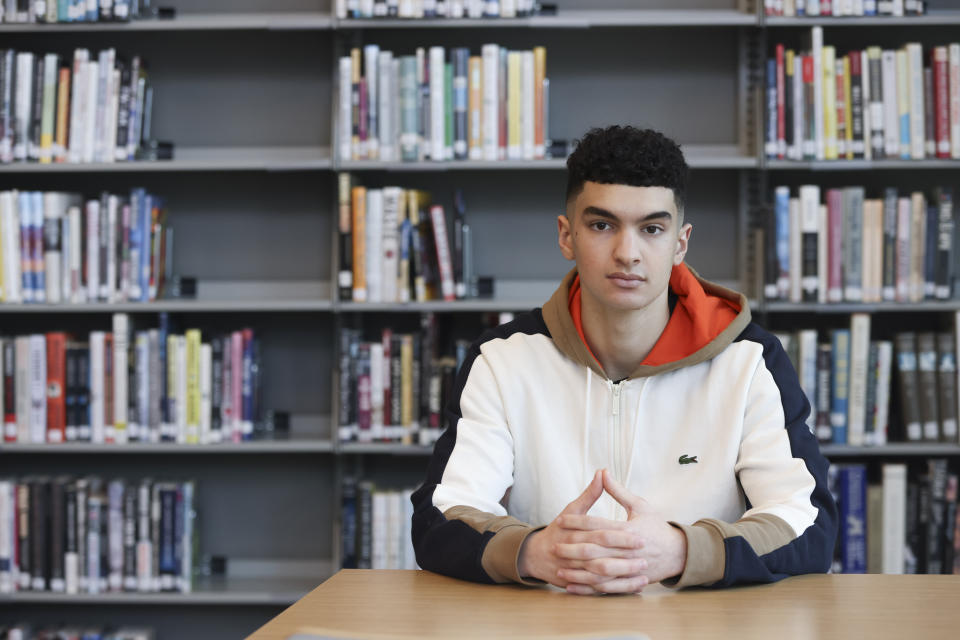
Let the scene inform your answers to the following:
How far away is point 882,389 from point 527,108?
127 cm

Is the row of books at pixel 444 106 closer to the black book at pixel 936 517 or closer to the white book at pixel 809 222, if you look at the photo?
the white book at pixel 809 222

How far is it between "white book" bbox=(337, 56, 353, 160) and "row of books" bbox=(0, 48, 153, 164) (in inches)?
23.5

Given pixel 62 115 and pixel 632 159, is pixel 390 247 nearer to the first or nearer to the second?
pixel 62 115

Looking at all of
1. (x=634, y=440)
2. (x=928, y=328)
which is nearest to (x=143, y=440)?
(x=634, y=440)

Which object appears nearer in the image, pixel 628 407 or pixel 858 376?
pixel 628 407

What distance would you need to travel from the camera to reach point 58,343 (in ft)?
9.12

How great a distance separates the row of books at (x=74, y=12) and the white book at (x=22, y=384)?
934 millimetres

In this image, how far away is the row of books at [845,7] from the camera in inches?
105

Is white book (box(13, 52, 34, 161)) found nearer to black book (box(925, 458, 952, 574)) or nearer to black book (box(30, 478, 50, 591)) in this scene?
black book (box(30, 478, 50, 591))

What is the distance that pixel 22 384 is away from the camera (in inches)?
109

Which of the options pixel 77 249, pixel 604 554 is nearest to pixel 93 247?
pixel 77 249

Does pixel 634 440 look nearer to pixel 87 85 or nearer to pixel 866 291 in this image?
pixel 866 291

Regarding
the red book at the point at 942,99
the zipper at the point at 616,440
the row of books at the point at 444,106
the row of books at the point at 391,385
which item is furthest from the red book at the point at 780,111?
the zipper at the point at 616,440

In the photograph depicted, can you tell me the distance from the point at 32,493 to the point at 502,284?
153 cm
